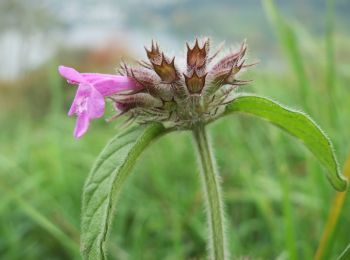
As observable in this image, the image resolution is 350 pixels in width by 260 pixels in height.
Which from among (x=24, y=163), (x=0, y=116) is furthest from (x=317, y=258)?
→ (x=0, y=116)

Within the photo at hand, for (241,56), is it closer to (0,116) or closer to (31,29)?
(0,116)

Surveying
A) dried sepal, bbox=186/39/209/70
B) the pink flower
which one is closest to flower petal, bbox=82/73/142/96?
the pink flower

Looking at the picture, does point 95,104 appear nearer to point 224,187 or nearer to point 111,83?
point 111,83

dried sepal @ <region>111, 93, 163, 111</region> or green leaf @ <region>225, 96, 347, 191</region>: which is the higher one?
dried sepal @ <region>111, 93, 163, 111</region>

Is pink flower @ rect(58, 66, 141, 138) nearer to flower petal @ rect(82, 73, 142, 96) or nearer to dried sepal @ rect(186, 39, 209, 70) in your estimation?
flower petal @ rect(82, 73, 142, 96)

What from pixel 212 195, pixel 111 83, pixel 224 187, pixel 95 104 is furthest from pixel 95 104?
pixel 224 187

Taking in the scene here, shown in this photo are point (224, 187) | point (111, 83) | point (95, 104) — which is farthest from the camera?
point (224, 187)

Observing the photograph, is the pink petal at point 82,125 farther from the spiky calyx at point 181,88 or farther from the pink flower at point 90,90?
the spiky calyx at point 181,88
